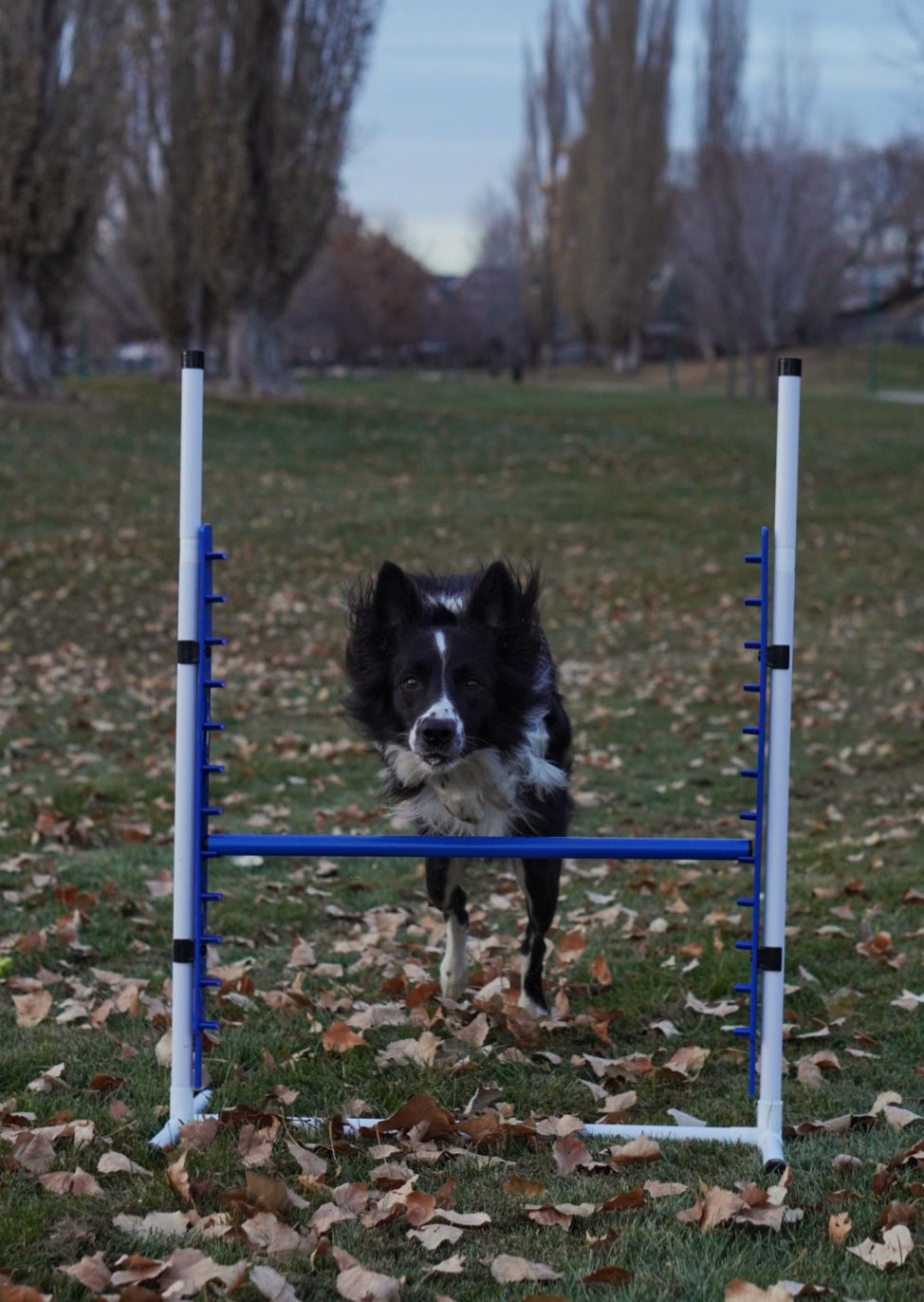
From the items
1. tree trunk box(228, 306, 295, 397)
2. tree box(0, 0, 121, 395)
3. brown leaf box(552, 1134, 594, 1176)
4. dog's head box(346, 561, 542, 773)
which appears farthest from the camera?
tree trunk box(228, 306, 295, 397)

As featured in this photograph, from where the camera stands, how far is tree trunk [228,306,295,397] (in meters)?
32.7

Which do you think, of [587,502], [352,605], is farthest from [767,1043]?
[587,502]

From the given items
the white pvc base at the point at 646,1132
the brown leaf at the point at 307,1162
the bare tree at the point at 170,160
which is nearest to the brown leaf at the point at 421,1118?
the white pvc base at the point at 646,1132

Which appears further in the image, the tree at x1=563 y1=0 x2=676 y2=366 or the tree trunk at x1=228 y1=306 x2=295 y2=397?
the tree at x1=563 y1=0 x2=676 y2=366

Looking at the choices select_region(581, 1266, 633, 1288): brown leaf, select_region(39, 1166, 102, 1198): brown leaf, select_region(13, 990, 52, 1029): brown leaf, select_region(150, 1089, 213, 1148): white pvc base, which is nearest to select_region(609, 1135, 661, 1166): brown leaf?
select_region(581, 1266, 633, 1288): brown leaf

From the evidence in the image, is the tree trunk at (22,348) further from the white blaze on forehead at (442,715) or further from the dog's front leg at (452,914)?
the white blaze on forehead at (442,715)

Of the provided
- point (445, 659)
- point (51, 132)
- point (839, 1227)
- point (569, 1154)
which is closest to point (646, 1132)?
point (569, 1154)

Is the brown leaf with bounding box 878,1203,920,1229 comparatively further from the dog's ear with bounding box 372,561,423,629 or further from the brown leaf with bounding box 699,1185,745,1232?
the dog's ear with bounding box 372,561,423,629

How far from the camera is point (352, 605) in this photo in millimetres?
4895

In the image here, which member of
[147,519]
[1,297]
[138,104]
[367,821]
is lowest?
[367,821]

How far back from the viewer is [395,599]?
15.8 feet

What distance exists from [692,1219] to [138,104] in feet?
111

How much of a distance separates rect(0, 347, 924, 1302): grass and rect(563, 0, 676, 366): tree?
34.1 m

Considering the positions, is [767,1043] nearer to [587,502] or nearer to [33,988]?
[33,988]
